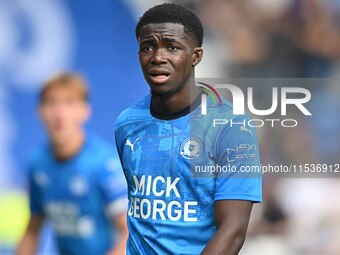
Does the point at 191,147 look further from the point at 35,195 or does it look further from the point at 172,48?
the point at 35,195

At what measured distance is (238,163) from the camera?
3.50 metres

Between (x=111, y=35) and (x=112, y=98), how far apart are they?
16.4 inches

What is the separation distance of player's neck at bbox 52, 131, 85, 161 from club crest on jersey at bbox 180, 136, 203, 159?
216 centimetres

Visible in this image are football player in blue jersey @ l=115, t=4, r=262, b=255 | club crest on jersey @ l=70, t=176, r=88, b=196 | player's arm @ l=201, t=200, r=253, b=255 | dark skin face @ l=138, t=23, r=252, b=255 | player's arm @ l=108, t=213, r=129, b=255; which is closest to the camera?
player's arm @ l=201, t=200, r=253, b=255

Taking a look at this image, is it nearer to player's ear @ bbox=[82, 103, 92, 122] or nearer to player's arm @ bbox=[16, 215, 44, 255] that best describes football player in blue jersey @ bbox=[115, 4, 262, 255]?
player's ear @ bbox=[82, 103, 92, 122]

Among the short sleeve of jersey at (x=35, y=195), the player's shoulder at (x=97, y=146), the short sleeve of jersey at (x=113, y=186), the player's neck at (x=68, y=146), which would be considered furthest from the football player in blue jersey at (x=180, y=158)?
the short sleeve of jersey at (x=35, y=195)

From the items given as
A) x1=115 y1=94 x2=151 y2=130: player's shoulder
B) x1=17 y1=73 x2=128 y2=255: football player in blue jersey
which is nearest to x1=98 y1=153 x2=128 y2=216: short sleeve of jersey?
x1=17 y1=73 x2=128 y2=255: football player in blue jersey

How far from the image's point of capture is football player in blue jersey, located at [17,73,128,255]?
550 cm

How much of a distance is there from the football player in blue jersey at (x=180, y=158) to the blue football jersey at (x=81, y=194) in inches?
69.0

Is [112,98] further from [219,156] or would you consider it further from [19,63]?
[219,156]

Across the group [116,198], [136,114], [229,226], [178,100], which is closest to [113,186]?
[116,198]

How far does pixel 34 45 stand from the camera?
5.68m

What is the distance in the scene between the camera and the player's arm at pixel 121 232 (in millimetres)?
5422

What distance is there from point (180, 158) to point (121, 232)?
78.0 inches
